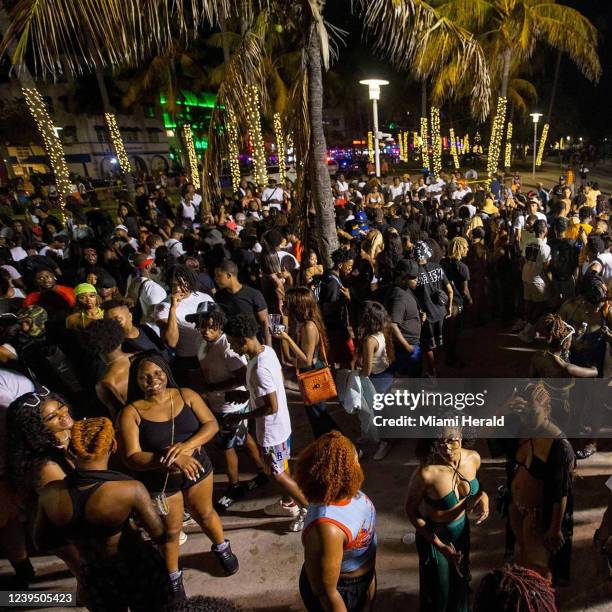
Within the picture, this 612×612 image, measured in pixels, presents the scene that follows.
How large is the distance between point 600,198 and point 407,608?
9.26 metres

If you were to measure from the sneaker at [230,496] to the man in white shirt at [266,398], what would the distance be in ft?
2.21

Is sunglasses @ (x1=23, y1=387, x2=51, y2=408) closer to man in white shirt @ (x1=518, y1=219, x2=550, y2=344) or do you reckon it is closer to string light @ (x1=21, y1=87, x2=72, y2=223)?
man in white shirt @ (x1=518, y1=219, x2=550, y2=344)

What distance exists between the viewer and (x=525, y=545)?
8.72ft

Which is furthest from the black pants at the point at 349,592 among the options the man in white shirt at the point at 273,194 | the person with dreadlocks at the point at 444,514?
the man in white shirt at the point at 273,194

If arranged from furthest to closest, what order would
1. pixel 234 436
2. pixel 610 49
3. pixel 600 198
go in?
pixel 610 49
pixel 600 198
pixel 234 436

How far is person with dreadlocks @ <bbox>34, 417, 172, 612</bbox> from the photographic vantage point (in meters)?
2.19

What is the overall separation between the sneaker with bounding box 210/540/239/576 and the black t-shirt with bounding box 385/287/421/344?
2.61 metres

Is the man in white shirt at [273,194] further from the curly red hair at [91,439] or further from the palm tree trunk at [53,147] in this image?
the curly red hair at [91,439]

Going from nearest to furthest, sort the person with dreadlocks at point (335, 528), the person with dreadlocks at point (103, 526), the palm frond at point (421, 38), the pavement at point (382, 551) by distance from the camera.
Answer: the person with dreadlocks at point (335, 528) < the person with dreadlocks at point (103, 526) < the pavement at point (382, 551) < the palm frond at point (421, 38)

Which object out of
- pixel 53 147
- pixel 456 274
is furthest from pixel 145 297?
pixel 53 147

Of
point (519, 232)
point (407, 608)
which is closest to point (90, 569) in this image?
point (407, 608)

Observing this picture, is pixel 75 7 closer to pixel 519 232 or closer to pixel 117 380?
pixel 117 380

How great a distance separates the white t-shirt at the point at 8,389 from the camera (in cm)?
340

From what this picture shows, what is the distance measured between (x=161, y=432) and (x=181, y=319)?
1716 millimetres
